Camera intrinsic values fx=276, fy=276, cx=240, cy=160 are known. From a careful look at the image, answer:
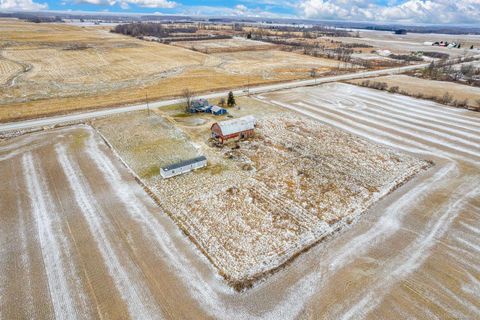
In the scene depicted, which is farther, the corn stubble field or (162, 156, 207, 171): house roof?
the corn stubble field

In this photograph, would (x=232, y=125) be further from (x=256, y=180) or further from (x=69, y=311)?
(x=69, y=311)

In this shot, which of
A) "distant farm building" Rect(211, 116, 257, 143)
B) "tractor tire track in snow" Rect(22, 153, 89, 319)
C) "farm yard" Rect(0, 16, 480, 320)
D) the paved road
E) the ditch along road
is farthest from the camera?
the paved road

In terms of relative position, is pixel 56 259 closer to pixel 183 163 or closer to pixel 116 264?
pixel 116 264

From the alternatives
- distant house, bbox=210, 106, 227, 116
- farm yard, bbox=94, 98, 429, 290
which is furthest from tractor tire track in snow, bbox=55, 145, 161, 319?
distant house, bbox=210, 106, 227, 116

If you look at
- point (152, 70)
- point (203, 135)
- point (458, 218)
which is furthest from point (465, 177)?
point (152, 70)

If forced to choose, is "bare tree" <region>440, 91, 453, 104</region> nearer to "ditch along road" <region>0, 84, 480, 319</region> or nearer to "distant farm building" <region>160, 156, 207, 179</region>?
"ditch along road" <region>0, 84, 480, 319</region>

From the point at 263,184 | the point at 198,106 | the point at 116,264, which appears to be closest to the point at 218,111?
the point at 198,106

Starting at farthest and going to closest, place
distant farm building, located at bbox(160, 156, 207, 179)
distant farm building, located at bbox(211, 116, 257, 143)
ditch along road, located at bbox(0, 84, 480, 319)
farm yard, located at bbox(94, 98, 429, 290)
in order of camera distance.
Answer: distant farm building, located at bbox(211, 116, 257, 143) → distant farm building, located at bbox(160, 156, 207, 179) → farm yard, located at bbox(94, 98, 429, 290) → ditch along road, located at bbox(0, 84, 480, 319)
